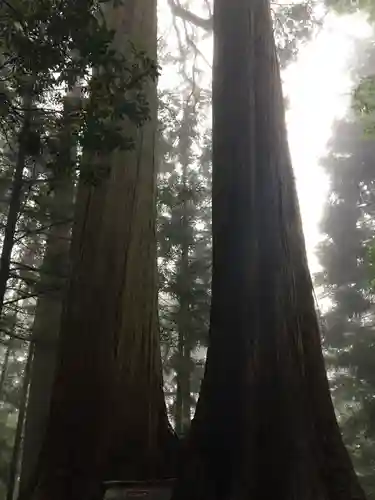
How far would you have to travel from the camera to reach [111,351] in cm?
473

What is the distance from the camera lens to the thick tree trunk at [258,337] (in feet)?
11.8

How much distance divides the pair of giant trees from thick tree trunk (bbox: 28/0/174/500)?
0.04ft

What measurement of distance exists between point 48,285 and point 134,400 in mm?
3374

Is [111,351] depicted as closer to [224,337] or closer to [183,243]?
[224,337]

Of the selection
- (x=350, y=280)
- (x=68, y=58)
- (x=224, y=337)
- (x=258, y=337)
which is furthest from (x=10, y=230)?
(x=350, y=280)

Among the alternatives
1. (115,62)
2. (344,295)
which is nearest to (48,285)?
(115,62)

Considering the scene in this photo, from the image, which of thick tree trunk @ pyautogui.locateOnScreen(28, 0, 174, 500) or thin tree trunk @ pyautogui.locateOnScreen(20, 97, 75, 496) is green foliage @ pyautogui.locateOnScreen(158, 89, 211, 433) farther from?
thick tree trunk @ pyautogui.locateOnScreen(28, 0, 174, 500)

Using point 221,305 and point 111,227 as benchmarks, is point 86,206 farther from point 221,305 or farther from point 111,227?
point 221,305

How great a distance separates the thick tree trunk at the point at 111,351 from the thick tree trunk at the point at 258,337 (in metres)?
0.74

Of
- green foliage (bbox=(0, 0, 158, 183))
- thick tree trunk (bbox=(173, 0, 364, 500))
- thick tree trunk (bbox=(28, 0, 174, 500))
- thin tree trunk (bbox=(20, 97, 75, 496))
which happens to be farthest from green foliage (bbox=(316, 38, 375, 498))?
green foliage (bbox=(0, 0, 158, 183))

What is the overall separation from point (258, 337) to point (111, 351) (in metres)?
1.34

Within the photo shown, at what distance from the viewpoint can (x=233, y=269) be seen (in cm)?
435

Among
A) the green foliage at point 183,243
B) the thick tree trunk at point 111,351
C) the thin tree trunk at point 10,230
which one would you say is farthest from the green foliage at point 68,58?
the green foliage at point 183,243

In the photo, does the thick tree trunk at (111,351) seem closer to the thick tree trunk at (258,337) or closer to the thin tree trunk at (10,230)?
the thick tree trunk at (258,337)
